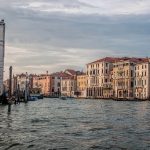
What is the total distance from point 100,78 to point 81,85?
52.3ft

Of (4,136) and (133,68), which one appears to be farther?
(133,68)

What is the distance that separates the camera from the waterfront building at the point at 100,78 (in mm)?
110631

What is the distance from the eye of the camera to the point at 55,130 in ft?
64.0

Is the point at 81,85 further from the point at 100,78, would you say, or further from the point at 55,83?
the point at 55,83

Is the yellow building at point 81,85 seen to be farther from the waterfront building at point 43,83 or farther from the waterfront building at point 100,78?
the waterfront building at point 43,83

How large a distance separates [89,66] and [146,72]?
27.3 m

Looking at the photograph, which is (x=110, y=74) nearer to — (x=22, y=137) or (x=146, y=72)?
(x=146, y=72)

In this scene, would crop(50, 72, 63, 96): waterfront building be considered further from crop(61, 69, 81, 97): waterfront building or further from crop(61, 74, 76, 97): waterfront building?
crop(61, 74, 76, 97): waterfront building

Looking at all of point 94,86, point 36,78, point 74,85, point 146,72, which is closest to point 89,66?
point 94,86

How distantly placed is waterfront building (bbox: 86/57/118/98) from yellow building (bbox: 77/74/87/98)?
198 inches

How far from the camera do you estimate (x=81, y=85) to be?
12800cm

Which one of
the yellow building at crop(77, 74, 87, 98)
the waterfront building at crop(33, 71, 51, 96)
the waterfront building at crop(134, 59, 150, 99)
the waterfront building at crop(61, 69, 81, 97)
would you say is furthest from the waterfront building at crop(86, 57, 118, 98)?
the waterfront building at crop(33, 71, 51, 96)

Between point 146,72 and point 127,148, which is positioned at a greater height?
point 146,72

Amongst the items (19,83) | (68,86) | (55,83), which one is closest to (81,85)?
(68,86)
